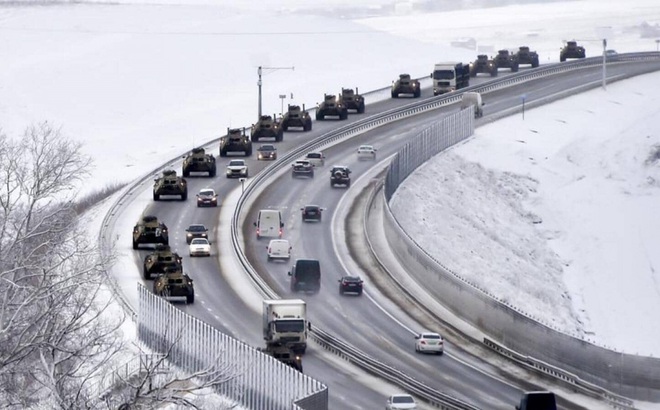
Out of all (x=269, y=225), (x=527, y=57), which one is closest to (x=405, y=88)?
(x=527, y=57)

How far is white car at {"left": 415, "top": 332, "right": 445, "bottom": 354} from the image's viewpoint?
7062cm

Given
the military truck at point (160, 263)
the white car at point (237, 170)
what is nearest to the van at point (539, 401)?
the military truck at point (160, 263)

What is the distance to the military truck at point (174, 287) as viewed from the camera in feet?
251

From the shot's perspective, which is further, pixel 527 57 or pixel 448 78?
pixel 527 57

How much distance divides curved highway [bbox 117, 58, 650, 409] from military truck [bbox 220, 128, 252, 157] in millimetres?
1286

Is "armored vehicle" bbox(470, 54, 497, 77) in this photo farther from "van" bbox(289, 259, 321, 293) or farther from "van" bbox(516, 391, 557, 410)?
"van" bbox(516, 391, 557, 410)

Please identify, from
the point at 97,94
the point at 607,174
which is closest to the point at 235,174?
the point at 607,174

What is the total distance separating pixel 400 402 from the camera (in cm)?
5869

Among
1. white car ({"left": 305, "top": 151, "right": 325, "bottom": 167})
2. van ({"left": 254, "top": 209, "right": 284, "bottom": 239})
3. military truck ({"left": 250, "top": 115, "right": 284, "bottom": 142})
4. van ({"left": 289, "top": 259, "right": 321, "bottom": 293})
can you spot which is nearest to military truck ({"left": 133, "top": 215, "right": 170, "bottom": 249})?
van ({"left": 254, "top": 209, "right": 284, "bottom": 239})

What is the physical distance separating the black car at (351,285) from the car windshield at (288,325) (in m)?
12.4

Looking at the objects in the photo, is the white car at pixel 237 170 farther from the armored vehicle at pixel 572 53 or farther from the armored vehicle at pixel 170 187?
the armored vehicle at pixel 572 53

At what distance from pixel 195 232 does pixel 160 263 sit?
11057mm

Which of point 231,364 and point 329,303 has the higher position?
point 231,364

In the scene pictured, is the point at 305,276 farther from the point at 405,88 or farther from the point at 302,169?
the point at 405,88
